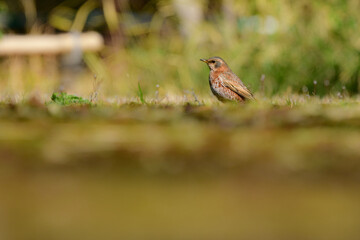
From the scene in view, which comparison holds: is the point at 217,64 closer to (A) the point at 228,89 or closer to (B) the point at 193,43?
(A) the point at 228,89

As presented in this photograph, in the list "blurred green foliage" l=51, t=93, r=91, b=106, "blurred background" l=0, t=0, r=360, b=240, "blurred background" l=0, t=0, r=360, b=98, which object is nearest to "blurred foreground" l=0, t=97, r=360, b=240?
"blurred background" l=0, t=0, r=360, b=240

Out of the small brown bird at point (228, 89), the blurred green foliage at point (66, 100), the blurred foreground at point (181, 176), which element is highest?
the small brown bird at point (228, 89)

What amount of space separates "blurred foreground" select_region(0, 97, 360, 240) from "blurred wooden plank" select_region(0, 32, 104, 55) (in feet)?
23.8

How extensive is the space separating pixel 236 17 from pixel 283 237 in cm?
810

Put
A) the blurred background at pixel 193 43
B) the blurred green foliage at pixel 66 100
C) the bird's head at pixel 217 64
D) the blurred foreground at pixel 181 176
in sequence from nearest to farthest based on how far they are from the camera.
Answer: the blurred foreground at pixel 181 176 → the blurred green foliage at pixel 66 100 → the bird's head at pixel 217 64 → the blurred background at pixel 193 43

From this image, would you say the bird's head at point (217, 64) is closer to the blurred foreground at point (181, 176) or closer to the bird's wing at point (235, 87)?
the bird's wing at point (235, 87)

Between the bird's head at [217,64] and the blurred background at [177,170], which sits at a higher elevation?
the bird's head at [217,64]

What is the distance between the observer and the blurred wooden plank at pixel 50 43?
1067 cm

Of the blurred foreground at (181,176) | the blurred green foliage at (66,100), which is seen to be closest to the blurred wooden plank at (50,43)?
the blurred green foliage at (66,100)

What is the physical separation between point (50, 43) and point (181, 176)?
8.93 meters

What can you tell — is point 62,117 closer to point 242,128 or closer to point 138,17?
point 242,128

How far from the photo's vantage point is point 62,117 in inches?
146

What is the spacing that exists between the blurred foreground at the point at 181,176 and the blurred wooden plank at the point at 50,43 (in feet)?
23.8

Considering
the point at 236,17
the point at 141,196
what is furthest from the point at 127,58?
the point at 141,196
